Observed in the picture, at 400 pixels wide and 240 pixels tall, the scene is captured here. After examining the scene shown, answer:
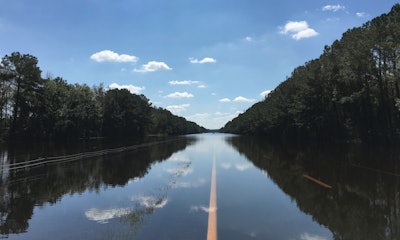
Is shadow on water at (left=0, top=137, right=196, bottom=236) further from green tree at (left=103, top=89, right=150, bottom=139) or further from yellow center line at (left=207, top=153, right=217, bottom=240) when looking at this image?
green tree at (left=103, top=89, right=150, bottom=139)

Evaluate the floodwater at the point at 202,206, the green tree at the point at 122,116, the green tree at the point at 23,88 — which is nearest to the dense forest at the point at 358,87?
the floodwater at the point at 202,206

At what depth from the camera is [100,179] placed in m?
16.2

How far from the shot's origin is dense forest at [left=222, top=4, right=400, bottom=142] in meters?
40.3

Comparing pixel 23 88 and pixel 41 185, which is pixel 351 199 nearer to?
pixel 41 185

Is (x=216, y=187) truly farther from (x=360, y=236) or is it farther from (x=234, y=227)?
(x=360, y=236)

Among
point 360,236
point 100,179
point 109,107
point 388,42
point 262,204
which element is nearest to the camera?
point 360,236

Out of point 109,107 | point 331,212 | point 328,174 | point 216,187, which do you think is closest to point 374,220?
point 331,212

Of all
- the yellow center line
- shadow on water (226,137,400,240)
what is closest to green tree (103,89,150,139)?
shadow on water (226,137,400,240)

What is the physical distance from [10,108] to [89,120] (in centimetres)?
1469

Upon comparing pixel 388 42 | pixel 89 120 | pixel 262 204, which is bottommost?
pixel 262 204

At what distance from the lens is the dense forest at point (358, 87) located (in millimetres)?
40272

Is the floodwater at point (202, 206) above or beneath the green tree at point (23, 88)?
beneath

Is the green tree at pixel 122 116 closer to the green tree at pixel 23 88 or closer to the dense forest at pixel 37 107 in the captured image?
the dense forest at pixel 37 107

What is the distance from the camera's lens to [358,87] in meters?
46.9
